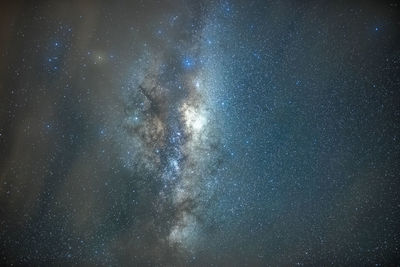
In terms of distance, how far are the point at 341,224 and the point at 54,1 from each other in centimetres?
1297

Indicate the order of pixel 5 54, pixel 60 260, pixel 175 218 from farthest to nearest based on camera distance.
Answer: pixel 60 260
pixel 175 218
pixel 5 54

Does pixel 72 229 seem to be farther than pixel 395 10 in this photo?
Yes

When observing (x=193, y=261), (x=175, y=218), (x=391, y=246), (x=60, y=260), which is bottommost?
(x=391, y=246)

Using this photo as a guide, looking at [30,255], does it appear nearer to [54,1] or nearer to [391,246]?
[54,1]

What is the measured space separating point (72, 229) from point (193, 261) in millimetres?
4800

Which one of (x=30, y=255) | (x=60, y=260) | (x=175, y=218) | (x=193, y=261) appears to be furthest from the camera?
(x=60, y=260)

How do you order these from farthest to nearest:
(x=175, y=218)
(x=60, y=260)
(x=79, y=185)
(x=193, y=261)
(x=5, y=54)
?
1. (x=60, y=260)
2. (x=193, y=261)
3. (x=79, y=185)
4. (x=175, y=218)
5. (x=5, y=54)

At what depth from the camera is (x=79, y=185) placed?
9.59m

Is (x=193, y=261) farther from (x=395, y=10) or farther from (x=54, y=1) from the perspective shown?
(x=395, y=10)

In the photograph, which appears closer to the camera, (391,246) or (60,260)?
(391,246)

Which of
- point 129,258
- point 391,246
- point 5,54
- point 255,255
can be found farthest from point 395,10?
point 129,258

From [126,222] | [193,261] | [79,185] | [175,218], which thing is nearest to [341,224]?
[193,261]

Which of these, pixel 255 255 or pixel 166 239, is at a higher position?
pixel 166 239

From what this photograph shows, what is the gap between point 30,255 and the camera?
1164 centimetres
